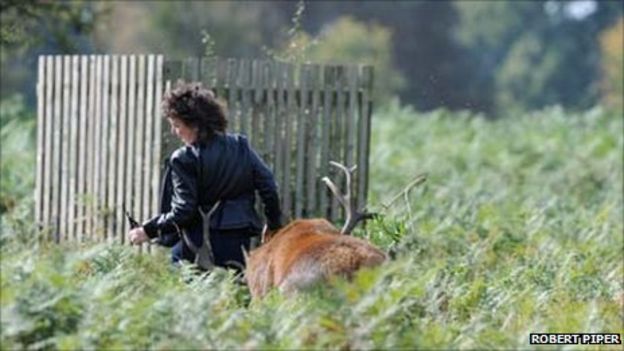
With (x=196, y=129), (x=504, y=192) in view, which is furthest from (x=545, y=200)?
(x=196, y=129)

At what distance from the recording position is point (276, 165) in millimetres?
16312

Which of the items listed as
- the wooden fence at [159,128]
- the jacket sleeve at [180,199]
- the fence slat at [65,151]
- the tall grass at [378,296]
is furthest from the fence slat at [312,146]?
the jacket sleeve at [180,199]

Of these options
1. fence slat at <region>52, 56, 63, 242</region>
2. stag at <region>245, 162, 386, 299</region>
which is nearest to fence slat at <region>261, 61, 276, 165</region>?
fence slat at <region>52, 56, 63, 242</region>

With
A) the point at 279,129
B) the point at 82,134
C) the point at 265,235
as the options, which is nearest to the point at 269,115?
the point at 279,129

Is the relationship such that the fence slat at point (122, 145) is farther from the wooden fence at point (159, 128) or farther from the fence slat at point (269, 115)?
the fence slat at point (269, 115)

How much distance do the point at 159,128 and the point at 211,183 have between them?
3489 millimetres

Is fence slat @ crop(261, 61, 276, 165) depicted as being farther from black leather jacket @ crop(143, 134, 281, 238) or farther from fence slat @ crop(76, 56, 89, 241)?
black leather jacket @ crop(143, 134, 281, 238)

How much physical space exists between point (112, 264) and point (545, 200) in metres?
12.4

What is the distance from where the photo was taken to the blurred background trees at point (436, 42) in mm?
52875

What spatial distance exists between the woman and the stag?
1.01 m

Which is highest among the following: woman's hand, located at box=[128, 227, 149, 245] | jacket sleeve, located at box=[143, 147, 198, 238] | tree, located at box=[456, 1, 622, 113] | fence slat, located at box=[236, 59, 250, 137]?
fence slat, located at box=[236, 59, 250, 137]

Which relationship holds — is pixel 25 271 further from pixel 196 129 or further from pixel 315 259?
pixel 196 129

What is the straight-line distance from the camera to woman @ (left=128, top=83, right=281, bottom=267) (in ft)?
40.1

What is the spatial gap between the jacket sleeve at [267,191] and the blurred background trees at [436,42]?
20.3 meters
